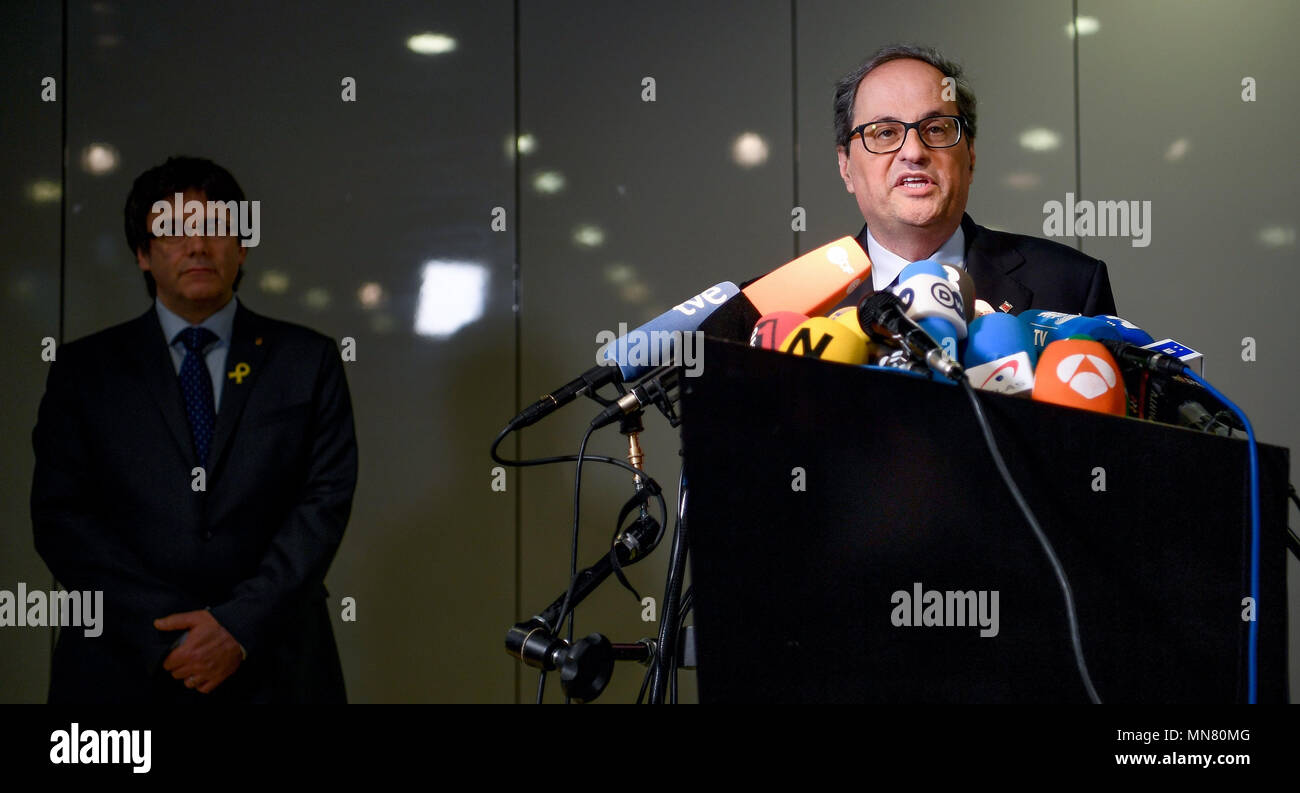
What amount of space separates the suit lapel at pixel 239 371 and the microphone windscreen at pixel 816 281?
1.51 metres

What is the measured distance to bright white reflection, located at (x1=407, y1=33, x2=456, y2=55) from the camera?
3594mm

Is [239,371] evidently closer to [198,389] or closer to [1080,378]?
[198,389]

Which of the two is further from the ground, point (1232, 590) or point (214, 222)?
point (214, 222)

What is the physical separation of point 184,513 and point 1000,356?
72.5 inches

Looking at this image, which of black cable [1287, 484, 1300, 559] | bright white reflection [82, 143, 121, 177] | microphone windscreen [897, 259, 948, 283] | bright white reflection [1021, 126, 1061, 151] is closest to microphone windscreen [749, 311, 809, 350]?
microphone windscreen [897, 259, 948, 283]

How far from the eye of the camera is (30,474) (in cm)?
349

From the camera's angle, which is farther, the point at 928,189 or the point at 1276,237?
the point at 1276,237

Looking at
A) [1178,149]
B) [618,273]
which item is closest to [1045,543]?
[618,273]

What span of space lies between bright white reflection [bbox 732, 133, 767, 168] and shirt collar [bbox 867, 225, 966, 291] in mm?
1669

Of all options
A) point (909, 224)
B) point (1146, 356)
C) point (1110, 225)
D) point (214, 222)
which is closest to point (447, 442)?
point (214, 222)

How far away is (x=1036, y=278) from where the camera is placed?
1905 millimetres

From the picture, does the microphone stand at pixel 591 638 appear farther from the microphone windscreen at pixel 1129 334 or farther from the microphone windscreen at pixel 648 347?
the microphone windscreen at pixel 1129 334
